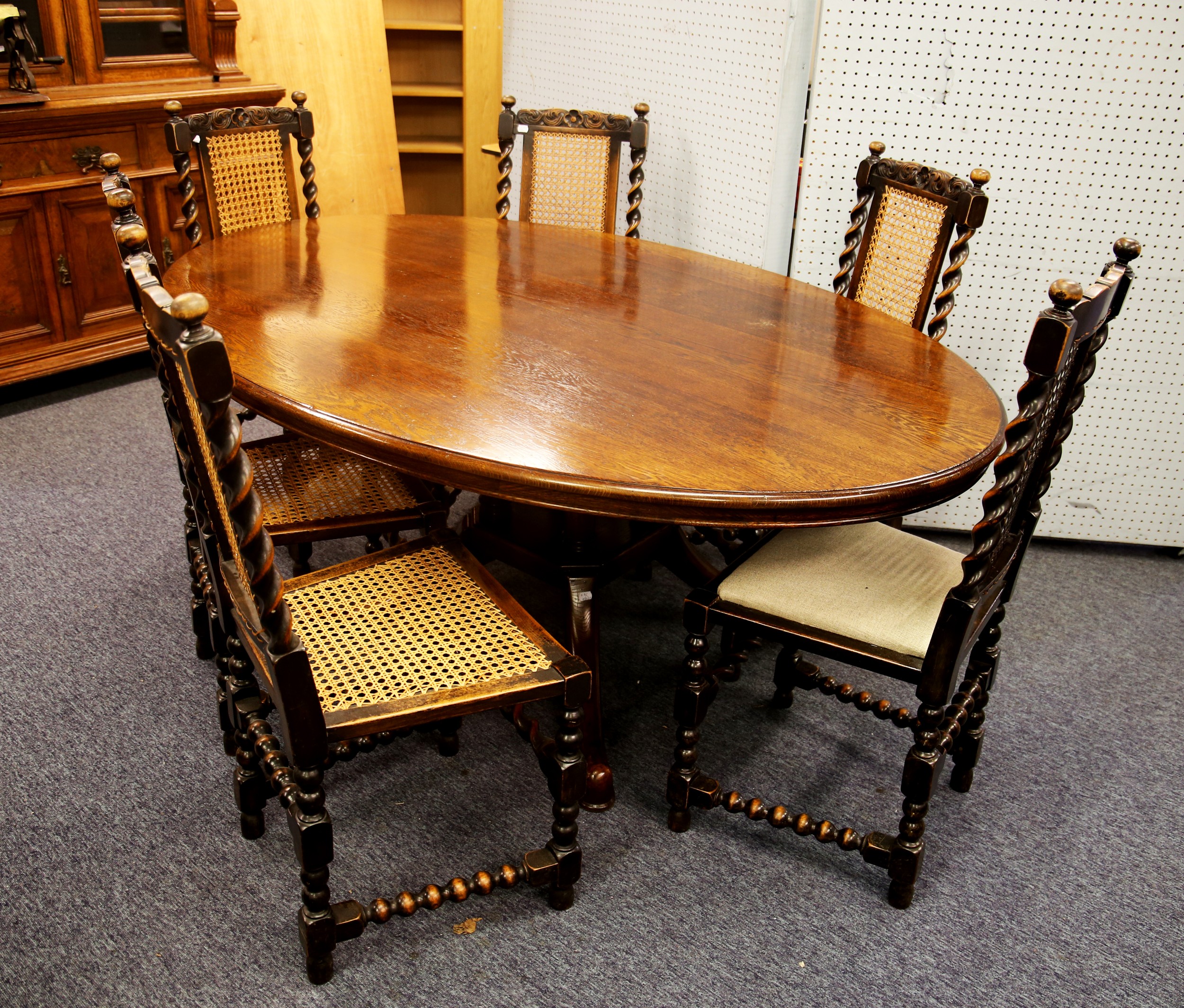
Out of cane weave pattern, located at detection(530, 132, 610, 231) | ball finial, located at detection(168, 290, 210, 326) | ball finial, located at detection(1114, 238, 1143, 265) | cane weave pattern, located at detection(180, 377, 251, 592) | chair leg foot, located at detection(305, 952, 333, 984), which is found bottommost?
chair leg foot, located at detection(305, 952, 333, 984)

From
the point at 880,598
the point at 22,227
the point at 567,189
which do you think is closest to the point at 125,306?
the point at 22,227

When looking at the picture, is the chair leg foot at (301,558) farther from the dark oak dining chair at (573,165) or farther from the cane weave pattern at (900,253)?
the cane weave pattern at (900,253)

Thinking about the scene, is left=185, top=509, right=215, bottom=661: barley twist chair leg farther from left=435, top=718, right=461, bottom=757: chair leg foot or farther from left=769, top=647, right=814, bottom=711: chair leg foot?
left=769, top=647, right=814, bottom=711: chair leg foot

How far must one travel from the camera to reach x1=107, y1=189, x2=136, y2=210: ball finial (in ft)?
5.30

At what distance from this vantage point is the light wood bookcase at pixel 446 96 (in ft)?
14.7

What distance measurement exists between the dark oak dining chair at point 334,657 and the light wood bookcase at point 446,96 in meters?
3.22

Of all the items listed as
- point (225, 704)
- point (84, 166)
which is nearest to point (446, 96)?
point (84, 166)

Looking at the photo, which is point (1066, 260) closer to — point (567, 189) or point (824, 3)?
point (824, 3)

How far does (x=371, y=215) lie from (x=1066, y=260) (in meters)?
1.91

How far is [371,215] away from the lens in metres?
2.90

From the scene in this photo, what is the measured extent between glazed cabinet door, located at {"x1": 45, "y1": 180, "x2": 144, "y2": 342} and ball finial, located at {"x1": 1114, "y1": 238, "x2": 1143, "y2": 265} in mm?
3028

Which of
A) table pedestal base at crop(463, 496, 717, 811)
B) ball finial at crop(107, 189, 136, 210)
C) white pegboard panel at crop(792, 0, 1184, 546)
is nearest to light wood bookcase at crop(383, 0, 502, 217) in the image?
white pegboard panel at crop(792, 0, 1184, 546)

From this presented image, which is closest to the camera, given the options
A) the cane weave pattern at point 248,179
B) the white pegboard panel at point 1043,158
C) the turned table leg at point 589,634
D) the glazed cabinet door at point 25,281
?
the turned table leg at point 589,634

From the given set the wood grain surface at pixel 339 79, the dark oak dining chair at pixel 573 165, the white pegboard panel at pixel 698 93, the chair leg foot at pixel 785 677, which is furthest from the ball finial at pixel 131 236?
the wood grain surface at pixel 339 79
